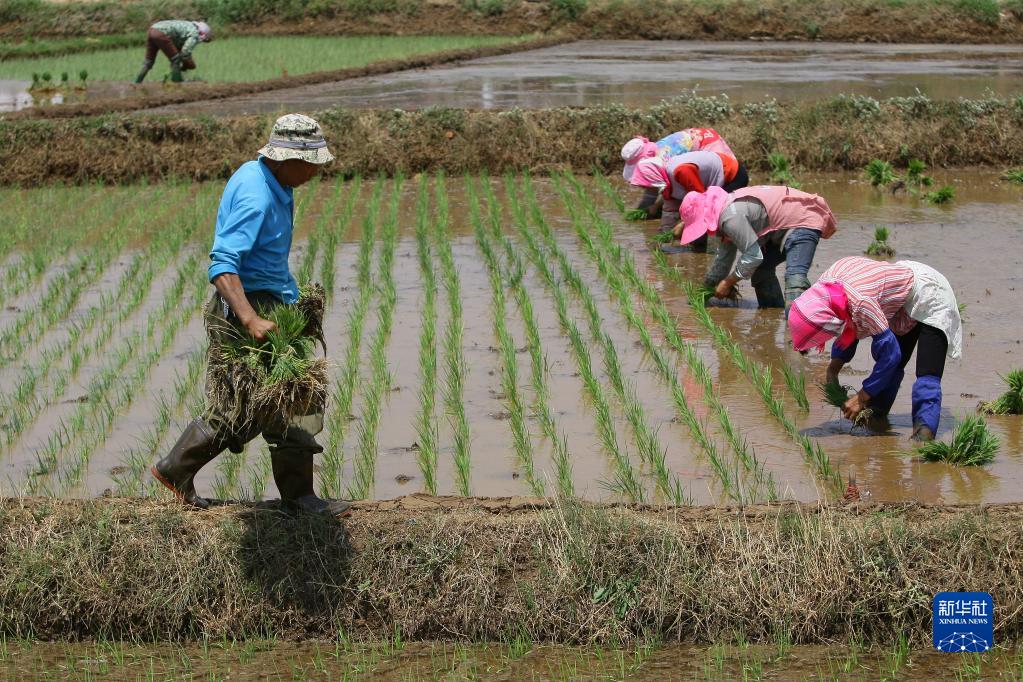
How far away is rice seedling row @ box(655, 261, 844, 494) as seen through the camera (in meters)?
4.36

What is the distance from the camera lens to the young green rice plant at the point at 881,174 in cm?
1071

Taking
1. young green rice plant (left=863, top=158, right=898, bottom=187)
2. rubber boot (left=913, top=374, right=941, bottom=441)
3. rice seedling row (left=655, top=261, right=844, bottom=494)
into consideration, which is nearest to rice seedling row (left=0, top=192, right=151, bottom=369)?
rice seedling row (left=655, top=261, right=844, bottom=494)

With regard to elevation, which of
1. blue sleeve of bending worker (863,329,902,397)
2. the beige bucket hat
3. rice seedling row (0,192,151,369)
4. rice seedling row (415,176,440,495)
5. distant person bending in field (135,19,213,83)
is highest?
the beige bucket hat

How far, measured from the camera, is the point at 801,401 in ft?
17.0

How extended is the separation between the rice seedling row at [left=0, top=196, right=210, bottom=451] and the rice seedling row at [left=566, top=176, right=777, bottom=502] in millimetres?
2704

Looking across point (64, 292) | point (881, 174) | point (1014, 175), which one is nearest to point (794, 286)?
point (64, 292)

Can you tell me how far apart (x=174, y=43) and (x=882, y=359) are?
14.9 meters

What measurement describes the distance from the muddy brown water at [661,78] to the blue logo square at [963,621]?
10536 mm

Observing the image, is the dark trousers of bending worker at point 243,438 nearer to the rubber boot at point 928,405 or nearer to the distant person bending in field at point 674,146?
the rubber boot at point 928,405

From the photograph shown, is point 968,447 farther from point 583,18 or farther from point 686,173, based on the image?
point 583,18

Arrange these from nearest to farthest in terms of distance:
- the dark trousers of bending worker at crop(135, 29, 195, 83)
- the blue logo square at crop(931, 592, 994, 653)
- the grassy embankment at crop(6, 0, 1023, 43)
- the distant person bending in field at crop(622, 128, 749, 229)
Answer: the blue logo square at crop(931, 592, 994, 653) → the distant person bending in field at crop(622, 128, 749, 229) → the dark trousers of bending worker at crop(135, 29, 195, 83) → the grassy embankment at crop(6, 0, 1023, 43)

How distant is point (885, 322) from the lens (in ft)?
15.1

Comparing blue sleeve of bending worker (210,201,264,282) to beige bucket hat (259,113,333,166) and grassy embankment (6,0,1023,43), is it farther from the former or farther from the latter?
grassy embankment (6,0,1023,43)

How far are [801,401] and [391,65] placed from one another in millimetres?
15857
